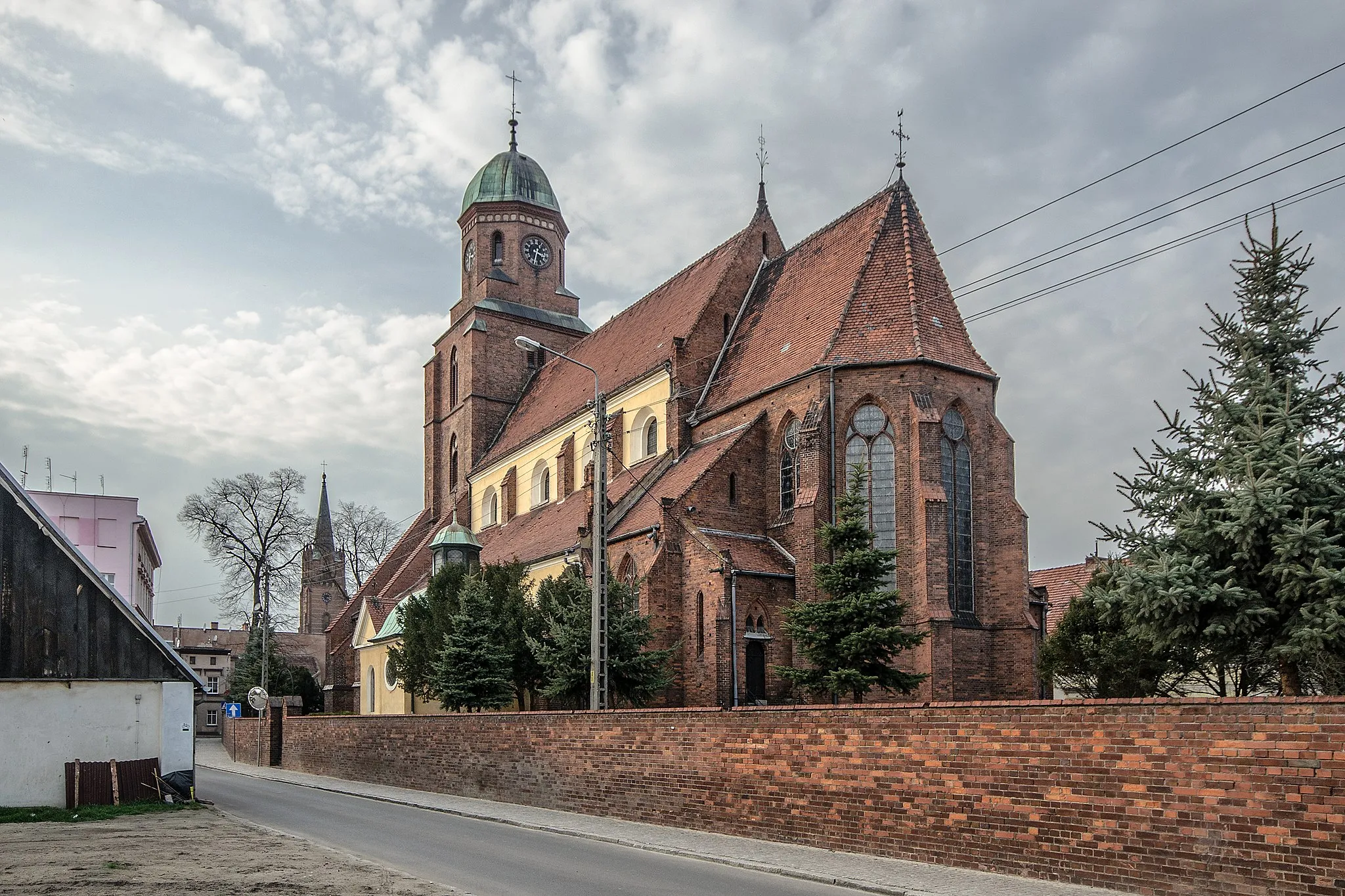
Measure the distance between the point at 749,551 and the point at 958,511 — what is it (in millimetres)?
4971

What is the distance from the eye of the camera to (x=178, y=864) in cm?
1272

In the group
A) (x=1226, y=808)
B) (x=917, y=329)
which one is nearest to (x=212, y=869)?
(x=1226, y=808)

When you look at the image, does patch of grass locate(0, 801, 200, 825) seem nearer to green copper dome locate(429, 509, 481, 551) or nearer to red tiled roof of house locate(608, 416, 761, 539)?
red tiled roof of house locate(608, 416, 761, 539)

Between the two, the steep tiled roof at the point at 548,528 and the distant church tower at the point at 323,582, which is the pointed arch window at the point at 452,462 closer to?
the steep tiled roof at the point at 548,528

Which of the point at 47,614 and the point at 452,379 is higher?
the point at 452,379

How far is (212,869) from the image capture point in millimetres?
12258

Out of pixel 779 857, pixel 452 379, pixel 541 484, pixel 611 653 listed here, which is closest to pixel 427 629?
pixel 611 653

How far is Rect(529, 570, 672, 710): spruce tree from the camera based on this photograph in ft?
78.5

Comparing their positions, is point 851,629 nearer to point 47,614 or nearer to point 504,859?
point 504,859

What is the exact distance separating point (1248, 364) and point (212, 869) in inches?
602

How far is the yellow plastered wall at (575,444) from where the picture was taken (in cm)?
3472

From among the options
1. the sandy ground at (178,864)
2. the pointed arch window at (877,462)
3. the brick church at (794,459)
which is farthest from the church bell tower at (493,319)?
the sandy ground at (178,864)

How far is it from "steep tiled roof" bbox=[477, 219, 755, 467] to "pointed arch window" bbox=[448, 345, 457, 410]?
3924mm

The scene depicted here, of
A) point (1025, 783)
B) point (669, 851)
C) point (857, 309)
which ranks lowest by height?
point (669, 851)
